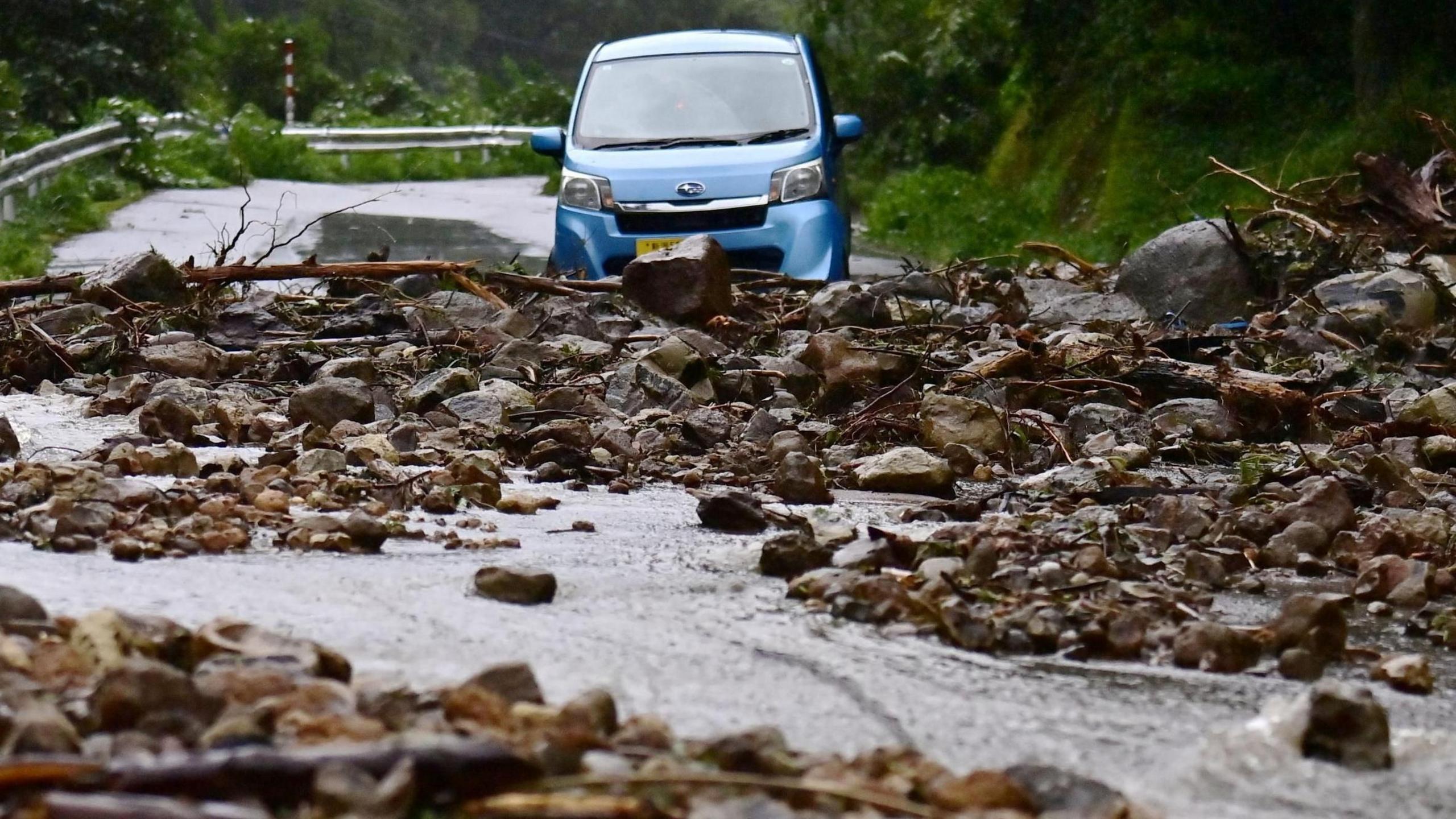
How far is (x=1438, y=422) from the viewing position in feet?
19.6

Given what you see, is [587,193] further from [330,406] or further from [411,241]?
[411,241]

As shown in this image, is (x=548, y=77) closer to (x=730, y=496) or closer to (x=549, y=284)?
(x=549, y=284)

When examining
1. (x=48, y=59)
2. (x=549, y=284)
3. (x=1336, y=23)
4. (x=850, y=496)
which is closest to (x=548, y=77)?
(x=48, y=59)

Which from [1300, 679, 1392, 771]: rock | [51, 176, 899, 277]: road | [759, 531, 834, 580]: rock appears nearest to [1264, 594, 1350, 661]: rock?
[1300, 679, 1392, 771]: rock

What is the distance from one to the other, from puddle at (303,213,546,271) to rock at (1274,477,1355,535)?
9.16 meters

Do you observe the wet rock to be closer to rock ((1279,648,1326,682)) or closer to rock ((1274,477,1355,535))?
rock ((1279,648,1326,682))

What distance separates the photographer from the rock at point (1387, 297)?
803cm

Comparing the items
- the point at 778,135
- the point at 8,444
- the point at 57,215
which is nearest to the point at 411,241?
the point at 57,215

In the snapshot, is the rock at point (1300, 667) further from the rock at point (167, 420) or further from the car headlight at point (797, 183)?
the car headlight at point (797, 183)

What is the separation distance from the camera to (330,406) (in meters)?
5.88

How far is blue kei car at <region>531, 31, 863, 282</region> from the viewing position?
10.2 meters

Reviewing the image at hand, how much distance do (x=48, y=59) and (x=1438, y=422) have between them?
2419 centimetres

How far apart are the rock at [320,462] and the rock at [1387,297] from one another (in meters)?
4.82

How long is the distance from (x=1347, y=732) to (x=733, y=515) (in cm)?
200
